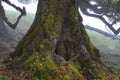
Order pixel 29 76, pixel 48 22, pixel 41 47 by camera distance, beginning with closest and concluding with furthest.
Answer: pixel 29 76 < pixel 41 47 < pixel 48 22

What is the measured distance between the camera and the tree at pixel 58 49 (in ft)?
34.0

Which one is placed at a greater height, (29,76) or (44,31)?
(44,31)

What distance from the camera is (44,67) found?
33.5 ft

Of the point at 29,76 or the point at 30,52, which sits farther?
the point at 30,52

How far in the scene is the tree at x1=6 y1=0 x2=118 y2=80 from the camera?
10.4m

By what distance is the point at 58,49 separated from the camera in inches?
468

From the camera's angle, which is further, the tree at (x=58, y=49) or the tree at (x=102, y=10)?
the tree at (x=102, y=10)

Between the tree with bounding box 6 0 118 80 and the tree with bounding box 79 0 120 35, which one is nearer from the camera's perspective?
the tree with bounding box 6 0 118 80

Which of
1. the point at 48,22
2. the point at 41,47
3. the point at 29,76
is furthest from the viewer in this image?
the point at 48,22

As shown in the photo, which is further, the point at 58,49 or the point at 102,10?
the point at 102,10

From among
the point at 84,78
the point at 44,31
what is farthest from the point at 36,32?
the point at 84,78

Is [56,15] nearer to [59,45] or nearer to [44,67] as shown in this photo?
[59,45]

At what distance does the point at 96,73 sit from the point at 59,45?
1682 mm

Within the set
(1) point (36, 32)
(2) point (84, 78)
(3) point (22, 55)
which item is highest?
(1) point (36, 32)
